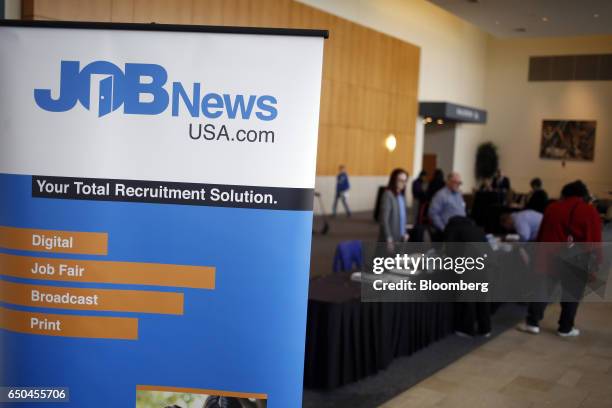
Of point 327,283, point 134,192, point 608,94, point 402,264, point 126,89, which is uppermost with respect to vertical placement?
point 608,94

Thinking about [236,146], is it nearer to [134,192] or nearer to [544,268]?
[134,192]

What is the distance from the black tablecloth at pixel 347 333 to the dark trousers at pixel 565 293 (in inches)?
49.2

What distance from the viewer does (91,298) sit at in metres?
2.50

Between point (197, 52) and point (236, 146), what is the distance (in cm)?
37

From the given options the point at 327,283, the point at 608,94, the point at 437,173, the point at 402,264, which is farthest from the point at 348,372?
the point at 608,94

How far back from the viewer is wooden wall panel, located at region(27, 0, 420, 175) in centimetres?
1186

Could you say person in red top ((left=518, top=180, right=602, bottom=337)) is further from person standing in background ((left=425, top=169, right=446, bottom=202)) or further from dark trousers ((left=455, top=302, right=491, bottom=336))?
person standing in background ((left=425, top=169, right=446, bottom=202))

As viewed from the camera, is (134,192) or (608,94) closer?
(134,192)

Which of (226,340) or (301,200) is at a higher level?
(301,200)

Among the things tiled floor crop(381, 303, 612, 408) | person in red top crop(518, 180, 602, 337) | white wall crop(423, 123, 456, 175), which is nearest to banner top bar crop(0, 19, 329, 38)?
tiled floor crop(381, 303, 612, 408)

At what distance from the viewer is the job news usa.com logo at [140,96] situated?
2.38 metres

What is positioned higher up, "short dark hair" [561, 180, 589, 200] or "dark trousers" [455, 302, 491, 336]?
"short dark hair" [561, 180, 589, 200]

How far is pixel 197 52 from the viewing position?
2377 mm

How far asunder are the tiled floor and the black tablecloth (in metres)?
0.38
